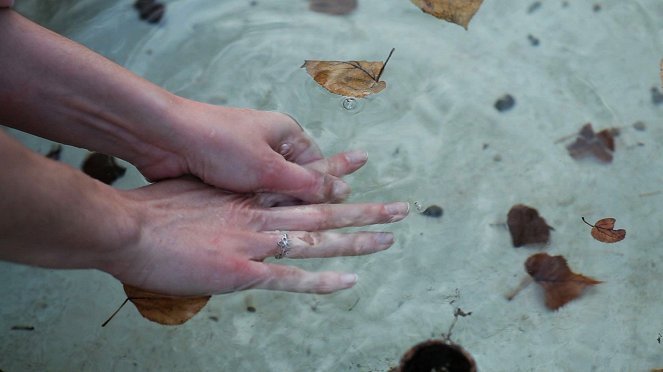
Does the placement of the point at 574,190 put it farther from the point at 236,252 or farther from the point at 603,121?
the point at 236,252

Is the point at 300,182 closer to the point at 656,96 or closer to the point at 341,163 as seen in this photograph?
the point at 341,163

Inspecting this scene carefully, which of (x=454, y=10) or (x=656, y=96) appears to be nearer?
(x=656, y=96)

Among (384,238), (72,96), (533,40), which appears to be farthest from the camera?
(533,40)

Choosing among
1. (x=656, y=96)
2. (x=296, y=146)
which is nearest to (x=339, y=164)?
(x=296, y=146)

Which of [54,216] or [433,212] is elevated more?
[54,216]

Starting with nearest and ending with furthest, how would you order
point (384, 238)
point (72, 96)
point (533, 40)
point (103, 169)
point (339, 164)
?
point (72, 96), point (384, 238), point (339, 164), point (103, 169), point (533, 40)
